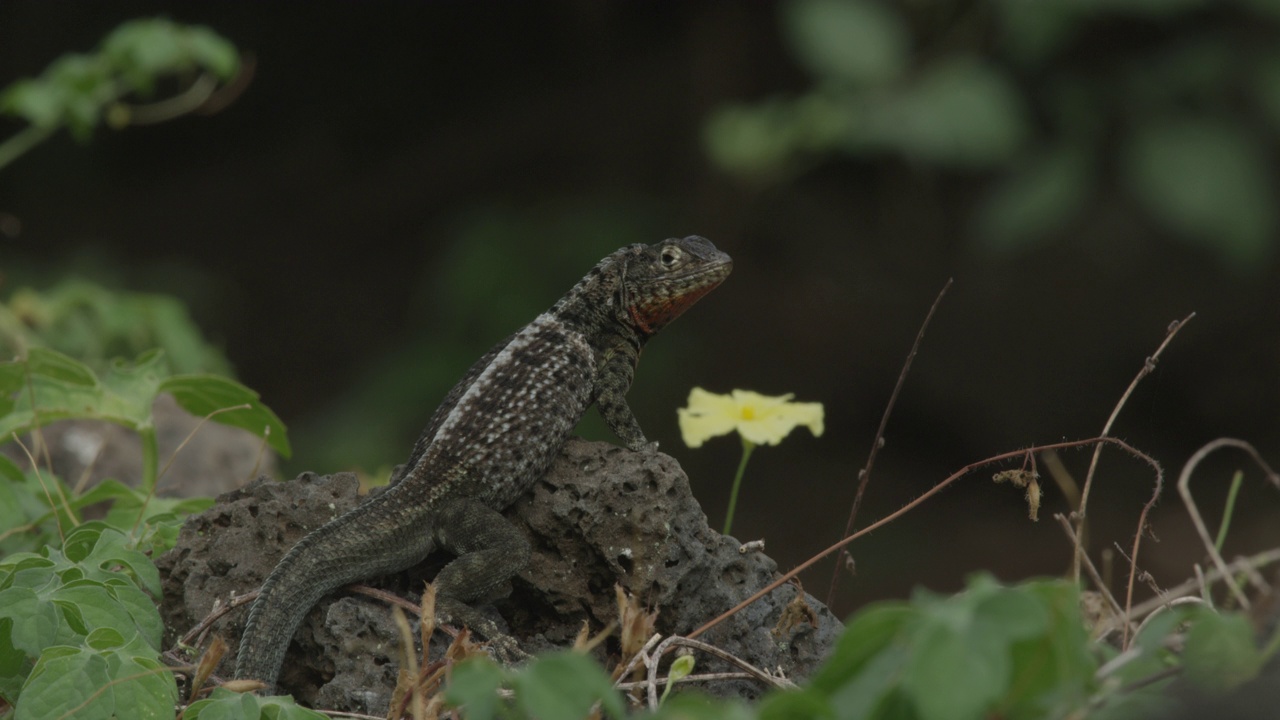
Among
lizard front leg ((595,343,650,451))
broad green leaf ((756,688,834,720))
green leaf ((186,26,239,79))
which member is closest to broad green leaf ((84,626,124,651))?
broad green leaf ((756,688,834,720))

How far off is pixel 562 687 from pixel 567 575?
154cm

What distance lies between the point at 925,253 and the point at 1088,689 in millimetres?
8633

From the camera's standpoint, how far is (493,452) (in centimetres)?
314

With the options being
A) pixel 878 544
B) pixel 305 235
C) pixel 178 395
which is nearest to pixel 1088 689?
pixel 178 395

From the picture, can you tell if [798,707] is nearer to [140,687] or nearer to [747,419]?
[140,687]

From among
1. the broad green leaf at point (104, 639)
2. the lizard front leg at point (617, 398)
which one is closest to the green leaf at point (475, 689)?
the broad green leaf at point (104, 639)

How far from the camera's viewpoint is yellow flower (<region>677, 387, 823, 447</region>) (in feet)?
11.0

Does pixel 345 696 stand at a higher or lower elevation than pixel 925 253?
higher

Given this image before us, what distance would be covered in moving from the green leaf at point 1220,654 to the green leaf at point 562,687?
0.75 meters

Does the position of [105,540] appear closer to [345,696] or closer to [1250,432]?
[345,696]

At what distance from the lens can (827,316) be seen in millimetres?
10242

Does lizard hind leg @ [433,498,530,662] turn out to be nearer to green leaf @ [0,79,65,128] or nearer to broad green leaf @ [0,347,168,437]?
broad green leaf @ [0,347,168,437]

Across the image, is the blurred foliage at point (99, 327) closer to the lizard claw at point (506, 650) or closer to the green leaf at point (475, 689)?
the lizard claw at point (506, 650)

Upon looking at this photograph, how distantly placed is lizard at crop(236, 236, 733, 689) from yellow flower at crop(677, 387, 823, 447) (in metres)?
0.20
